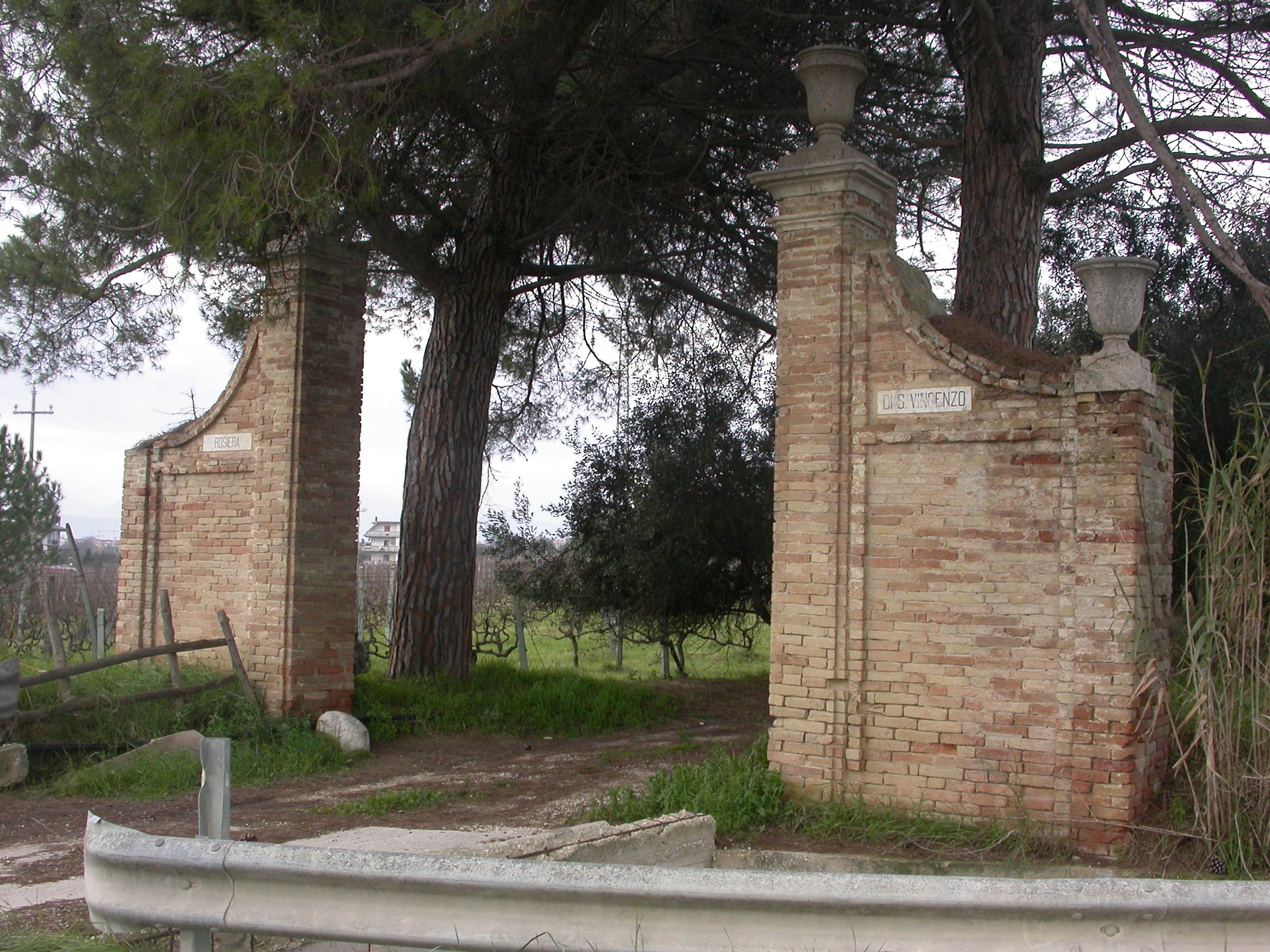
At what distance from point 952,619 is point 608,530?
8.19 metres

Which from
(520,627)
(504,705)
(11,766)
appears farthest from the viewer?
(520,627)

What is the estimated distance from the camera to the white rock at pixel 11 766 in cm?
797

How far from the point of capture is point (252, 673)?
977 cm

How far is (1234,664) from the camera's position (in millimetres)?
6027

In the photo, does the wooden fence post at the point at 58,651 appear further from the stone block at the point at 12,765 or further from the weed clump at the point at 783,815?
the weed clump at the point at 783,815

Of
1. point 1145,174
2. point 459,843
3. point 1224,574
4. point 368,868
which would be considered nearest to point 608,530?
point 1145,174

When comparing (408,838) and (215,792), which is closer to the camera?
(215,792)

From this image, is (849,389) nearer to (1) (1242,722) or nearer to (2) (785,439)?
(2) (785,439)

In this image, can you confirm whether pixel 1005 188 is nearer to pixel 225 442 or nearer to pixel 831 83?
pixel 831 83

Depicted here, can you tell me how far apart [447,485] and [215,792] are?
8857mm

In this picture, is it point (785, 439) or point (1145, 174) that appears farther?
point (1145, 174)

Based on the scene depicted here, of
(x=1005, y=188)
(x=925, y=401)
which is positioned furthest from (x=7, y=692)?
(x=1005, y=188)

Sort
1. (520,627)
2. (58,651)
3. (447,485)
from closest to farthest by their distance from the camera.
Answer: (58,651) < (447,485) < (520,627)

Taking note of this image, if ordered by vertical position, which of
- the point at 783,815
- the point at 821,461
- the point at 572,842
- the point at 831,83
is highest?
the point at 831,83
